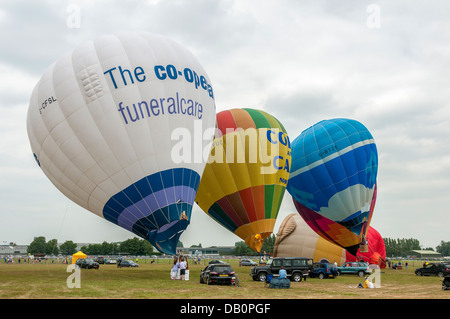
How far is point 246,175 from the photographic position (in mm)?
25500

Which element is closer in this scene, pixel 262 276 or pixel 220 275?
pixel 220 275

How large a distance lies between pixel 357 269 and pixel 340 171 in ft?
21.9

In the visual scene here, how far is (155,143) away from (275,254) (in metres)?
22.8

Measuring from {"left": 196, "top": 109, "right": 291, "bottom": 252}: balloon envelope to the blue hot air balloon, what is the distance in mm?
3591

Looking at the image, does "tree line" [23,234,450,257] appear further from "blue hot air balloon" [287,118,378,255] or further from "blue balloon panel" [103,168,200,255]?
"blue balloon panel" [103,168,200,255]

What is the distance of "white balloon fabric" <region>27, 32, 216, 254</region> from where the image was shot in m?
17.8

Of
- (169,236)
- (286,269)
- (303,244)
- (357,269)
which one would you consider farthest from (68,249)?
(169,236)

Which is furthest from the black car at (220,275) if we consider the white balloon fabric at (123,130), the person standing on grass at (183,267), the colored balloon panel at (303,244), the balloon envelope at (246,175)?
the colored balloon panel at (303,244)

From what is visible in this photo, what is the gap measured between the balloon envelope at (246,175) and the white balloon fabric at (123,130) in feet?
19.9

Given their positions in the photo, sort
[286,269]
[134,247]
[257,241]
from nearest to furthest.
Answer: [286,269]
[257,241]
[134,247]

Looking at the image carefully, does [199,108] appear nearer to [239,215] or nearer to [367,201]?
[239,215]

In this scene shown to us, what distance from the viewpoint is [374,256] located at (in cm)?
3616

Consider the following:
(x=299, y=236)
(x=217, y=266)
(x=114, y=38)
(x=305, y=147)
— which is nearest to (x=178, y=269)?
(x=217, y=266)

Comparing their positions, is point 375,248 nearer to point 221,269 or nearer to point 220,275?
point 221,269
